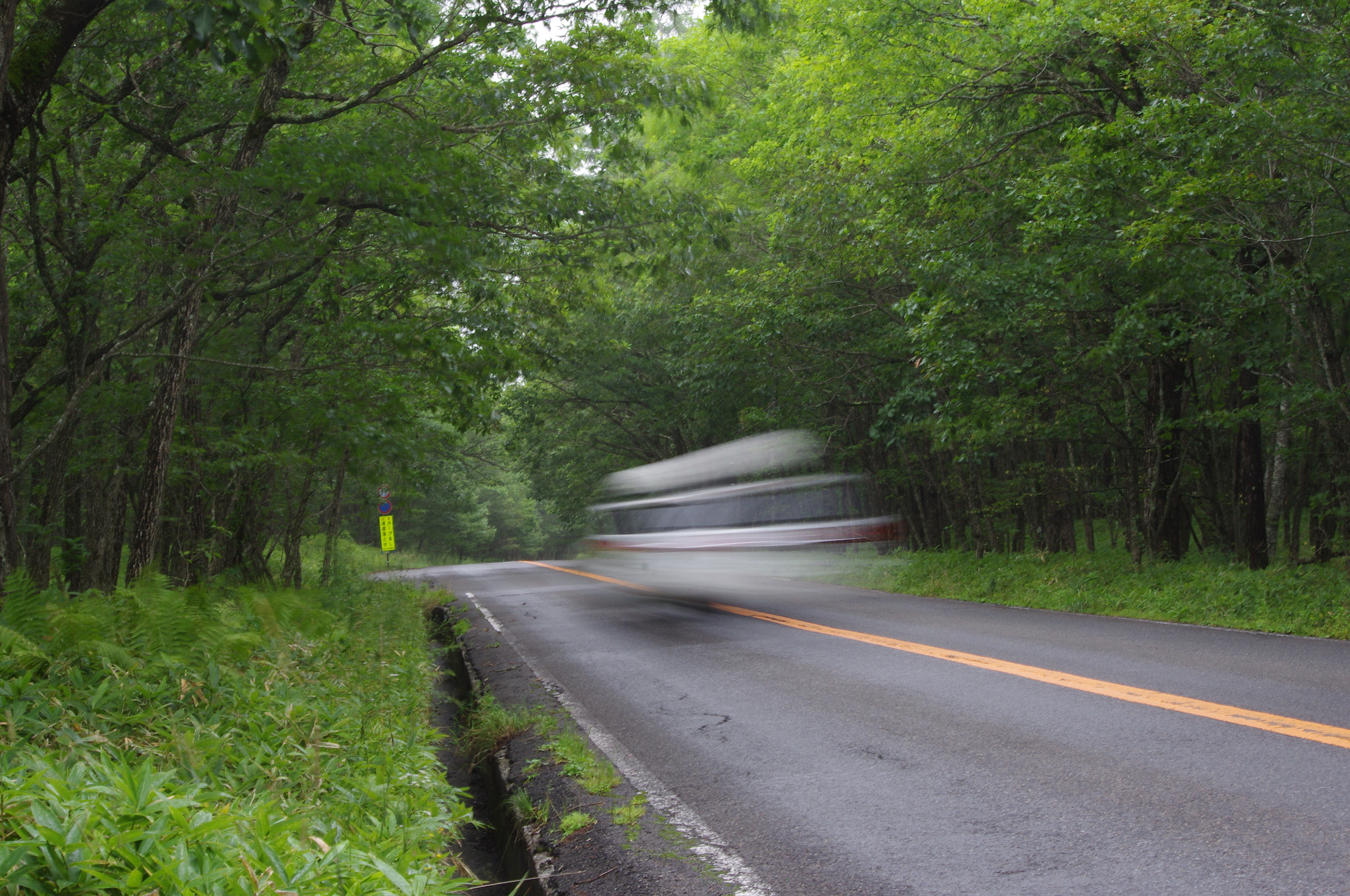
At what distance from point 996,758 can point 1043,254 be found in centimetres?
1072

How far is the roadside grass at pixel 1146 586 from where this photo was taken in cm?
966

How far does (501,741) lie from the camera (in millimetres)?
6410

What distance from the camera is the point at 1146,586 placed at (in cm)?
1213

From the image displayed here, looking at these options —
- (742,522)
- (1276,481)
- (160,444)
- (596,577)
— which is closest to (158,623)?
(160,444)

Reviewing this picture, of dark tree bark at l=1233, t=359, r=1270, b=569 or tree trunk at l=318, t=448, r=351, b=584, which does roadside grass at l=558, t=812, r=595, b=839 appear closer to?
tree trunk at l=318, t=448, r=351, b=584

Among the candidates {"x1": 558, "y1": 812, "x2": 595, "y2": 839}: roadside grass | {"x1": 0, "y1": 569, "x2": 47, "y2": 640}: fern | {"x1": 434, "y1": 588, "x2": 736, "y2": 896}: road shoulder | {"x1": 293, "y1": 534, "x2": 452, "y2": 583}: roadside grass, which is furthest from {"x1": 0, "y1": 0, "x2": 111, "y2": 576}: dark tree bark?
A: {"x1": 293, "y1": 534, "x2": 452, "y2": 583}: roadside grass

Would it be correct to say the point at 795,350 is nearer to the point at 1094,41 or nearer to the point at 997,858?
the point at 1094,41

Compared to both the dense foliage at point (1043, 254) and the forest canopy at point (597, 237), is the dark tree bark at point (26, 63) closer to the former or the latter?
the forest canopy at point (597, 237)

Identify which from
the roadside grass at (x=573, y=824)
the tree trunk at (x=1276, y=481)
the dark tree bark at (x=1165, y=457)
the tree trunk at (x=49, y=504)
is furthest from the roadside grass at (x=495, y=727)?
the tree trunk at (x=1276, y=481)

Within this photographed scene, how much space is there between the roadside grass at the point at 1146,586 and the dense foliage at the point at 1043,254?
48.3 inches

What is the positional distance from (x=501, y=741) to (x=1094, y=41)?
11.7m

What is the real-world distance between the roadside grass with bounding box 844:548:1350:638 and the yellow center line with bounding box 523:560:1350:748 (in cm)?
358

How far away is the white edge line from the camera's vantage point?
370 cm

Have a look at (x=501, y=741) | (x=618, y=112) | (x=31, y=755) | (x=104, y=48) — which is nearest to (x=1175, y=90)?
(x=618, y=112)
